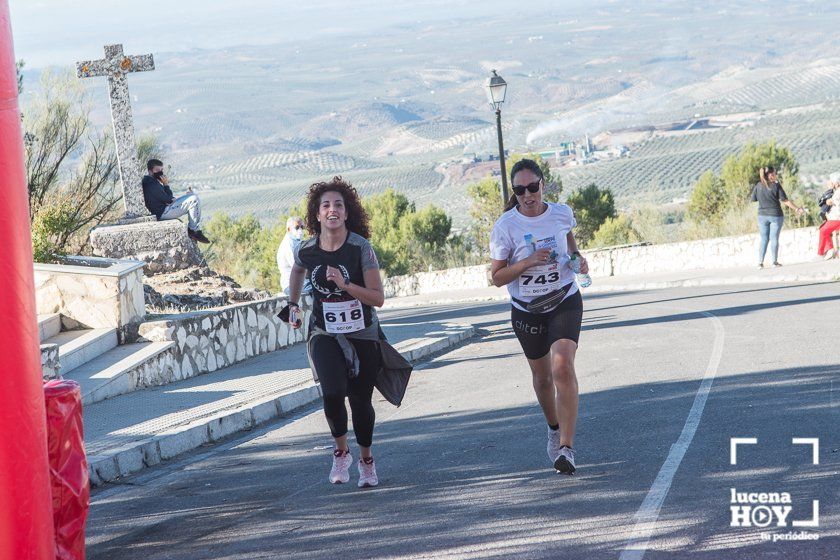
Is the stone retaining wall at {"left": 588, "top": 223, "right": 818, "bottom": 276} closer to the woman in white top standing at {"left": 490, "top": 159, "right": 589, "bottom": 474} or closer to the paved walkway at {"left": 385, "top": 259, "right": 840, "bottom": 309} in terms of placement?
the paved walkway at {"left": 385, "top": 259, "right": 840, "bottom": 309}

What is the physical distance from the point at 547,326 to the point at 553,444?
0.76 meters

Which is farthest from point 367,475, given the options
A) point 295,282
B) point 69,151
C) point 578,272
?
point 69,151

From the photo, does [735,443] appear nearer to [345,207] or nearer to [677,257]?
[345,207]

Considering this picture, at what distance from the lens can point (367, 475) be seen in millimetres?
7582

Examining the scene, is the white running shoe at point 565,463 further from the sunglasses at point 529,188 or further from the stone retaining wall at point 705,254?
the stone retaining wall at point 705,254

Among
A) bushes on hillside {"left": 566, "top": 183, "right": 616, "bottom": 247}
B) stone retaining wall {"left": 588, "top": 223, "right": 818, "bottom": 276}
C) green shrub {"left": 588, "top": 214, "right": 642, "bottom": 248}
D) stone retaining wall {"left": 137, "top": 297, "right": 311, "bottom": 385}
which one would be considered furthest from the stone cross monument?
bushes on hillside {"left": 566, "top": 183, "right": 616, "bottom": 247}

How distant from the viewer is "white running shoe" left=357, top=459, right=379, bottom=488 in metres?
7.55

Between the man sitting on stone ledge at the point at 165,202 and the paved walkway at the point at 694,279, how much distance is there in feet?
29.8

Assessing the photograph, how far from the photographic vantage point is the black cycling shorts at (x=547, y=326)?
7477 mm

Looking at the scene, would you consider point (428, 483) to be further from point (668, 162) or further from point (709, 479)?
point (668, 162)

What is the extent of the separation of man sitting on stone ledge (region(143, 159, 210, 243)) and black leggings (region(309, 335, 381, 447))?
444 inches

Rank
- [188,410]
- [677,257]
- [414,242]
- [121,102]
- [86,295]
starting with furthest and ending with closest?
[414,242]
[677,257]
[121,102]
[86,295]
[188,410]

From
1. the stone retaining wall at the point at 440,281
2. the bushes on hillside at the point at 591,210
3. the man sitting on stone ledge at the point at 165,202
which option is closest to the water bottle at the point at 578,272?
the man sitting on stone ledge at the point at 165,202

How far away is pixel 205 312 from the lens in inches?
549
